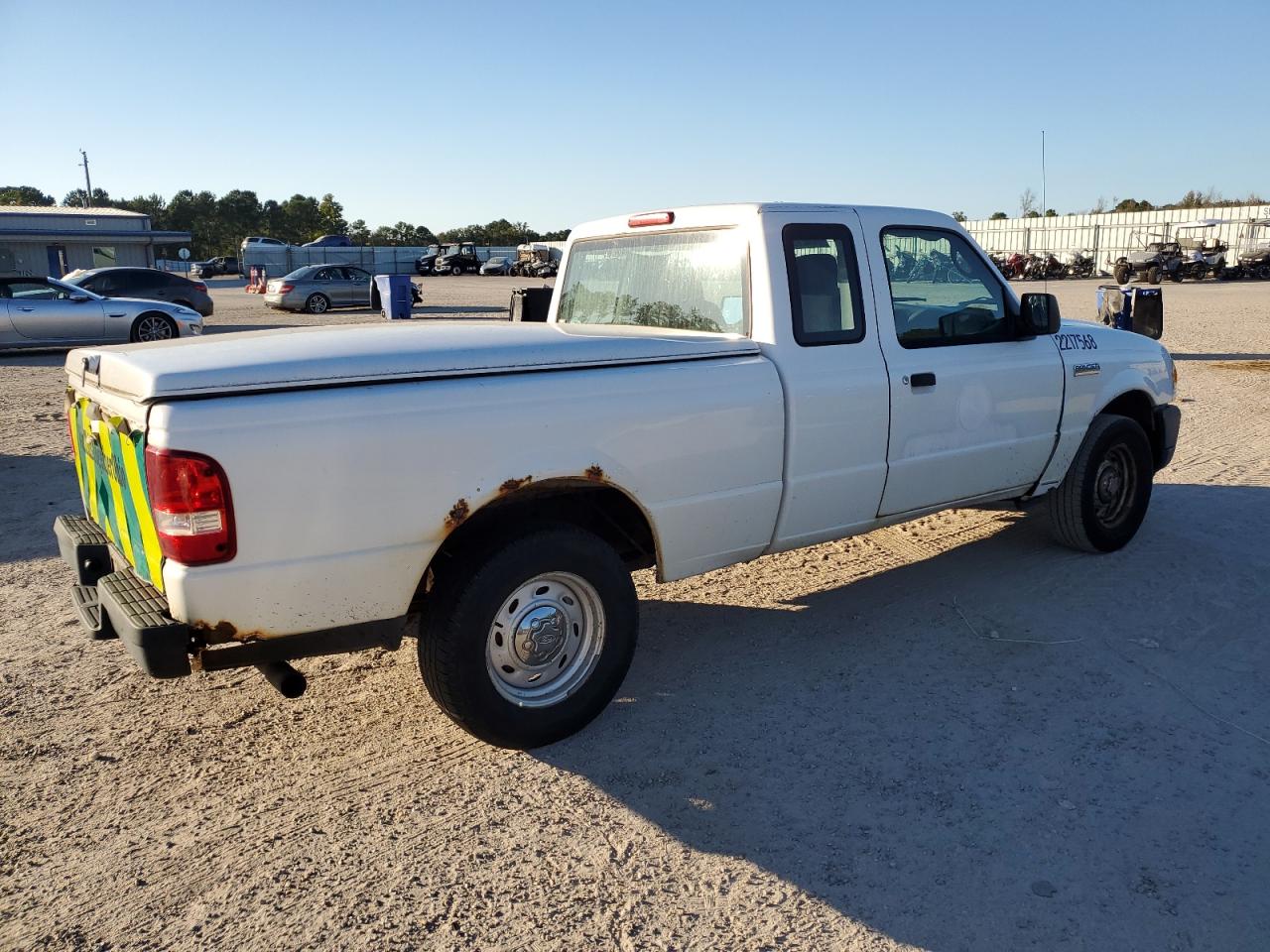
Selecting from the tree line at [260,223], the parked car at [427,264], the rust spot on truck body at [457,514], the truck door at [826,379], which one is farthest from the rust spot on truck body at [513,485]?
the tree line at [260,223]

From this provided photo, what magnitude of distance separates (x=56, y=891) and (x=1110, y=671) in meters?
4.07

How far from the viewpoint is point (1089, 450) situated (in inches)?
226

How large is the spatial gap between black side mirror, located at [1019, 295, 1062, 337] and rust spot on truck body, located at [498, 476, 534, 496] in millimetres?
2975

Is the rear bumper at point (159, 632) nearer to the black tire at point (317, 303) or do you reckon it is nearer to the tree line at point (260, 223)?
the black tire at point (317, 303)

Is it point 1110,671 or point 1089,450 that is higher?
point 1089,450

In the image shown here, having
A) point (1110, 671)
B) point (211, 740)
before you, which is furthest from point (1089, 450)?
point (211, 740)

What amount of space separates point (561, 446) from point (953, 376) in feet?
7.40

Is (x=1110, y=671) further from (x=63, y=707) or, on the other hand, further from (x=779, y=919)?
(x=63, y=707)

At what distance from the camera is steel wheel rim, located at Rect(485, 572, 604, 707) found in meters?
3.67

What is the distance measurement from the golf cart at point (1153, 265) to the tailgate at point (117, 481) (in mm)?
40704

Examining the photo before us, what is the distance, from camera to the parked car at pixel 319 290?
26.1m

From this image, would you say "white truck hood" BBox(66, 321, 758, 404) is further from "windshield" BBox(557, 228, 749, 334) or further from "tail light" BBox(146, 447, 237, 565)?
"windshield" BBox(557, 228, 749, 334)

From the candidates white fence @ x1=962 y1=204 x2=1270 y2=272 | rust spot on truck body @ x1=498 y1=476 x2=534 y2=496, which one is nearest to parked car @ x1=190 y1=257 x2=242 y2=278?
white fence @ x1=962 y1=204 x2=1270 y2=272

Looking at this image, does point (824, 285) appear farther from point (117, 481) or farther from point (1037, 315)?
point (117, 481)
